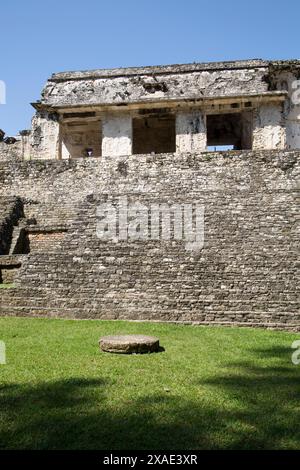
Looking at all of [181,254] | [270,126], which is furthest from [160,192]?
[270,126]

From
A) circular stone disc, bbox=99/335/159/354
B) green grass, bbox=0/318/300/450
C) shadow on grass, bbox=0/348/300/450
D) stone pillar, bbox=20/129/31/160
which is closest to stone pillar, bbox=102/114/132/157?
stone pillar, bbox=20/129/31/160

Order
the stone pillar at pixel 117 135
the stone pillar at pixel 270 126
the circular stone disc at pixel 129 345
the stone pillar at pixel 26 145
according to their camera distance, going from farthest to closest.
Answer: the stone pillar at pixel 26 145, the stone pillar at pixel 117 135, the stone pillar at pixel 270 126, the circular stone disc at pixel 129 345

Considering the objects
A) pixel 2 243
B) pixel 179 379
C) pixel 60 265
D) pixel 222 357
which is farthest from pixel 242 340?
pixel 2 243

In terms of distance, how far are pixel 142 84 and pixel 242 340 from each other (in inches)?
605

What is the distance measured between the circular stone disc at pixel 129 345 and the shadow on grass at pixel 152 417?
1.26 metres

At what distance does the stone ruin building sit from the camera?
9094 mm

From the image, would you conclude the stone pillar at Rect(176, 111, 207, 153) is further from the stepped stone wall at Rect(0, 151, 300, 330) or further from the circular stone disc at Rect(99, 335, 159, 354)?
the circular stone disc at Rect(99, 335, 159, 354)

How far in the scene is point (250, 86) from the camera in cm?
1897

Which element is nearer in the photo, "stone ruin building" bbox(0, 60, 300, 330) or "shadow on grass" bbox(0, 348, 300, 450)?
"shadow on grass" bbox(0, 348, 300, 450)

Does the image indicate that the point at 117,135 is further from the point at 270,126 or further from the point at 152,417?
the point at 152,417

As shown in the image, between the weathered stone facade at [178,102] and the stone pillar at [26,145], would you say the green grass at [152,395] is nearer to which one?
the weathered stone facade at [178,102]

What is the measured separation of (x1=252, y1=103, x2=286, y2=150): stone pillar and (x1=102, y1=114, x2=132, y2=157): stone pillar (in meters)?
5.40

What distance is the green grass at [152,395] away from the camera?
335cm

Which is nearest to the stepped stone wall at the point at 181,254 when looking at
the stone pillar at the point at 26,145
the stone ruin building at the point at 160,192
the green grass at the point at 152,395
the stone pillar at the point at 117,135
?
the stone ruin building at the point at 160,192
